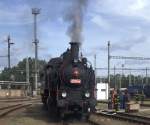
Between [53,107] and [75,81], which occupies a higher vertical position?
[75,81]

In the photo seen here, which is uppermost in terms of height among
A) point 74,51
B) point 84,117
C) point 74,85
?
point 74,51

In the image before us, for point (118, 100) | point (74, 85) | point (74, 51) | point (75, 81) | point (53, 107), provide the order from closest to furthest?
point (75, 81)
point (74, 85)
point (74, 51)
point (53, 107)
point (118, 100)

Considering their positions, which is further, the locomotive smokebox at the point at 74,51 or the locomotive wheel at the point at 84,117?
the locomotive wheel at the point at 84,117

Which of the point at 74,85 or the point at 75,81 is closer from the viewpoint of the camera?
the point at 75,81

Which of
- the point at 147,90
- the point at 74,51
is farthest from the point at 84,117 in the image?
the point at 147,90

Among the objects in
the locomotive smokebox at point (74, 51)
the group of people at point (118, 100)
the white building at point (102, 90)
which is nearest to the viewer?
the locomotive smokebox at point (74, 51)

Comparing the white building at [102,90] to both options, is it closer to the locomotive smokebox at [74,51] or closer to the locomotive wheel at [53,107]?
the locomotive wheel at [53,107]

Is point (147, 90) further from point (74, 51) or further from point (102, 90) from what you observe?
point (74, 51)

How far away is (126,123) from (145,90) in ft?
176

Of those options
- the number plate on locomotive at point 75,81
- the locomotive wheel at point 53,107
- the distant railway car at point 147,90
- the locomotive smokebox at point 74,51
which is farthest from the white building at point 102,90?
the number plate on locomotive at point 75,81

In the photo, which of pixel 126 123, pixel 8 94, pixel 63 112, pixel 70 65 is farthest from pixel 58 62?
pixel 8 94

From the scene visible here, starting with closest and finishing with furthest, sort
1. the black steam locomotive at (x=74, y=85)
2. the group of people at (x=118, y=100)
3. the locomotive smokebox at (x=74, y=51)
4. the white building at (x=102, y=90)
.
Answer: the black steam locomotive at (x=74, y=85) → the locomotive smokebox at (x=74, y=51) → the group of people at (x=118, y=100) → the white building at (x=102, y=90)

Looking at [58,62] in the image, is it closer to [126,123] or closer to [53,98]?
[53,98]

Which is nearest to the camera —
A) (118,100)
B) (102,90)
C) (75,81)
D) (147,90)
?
(75,81)
